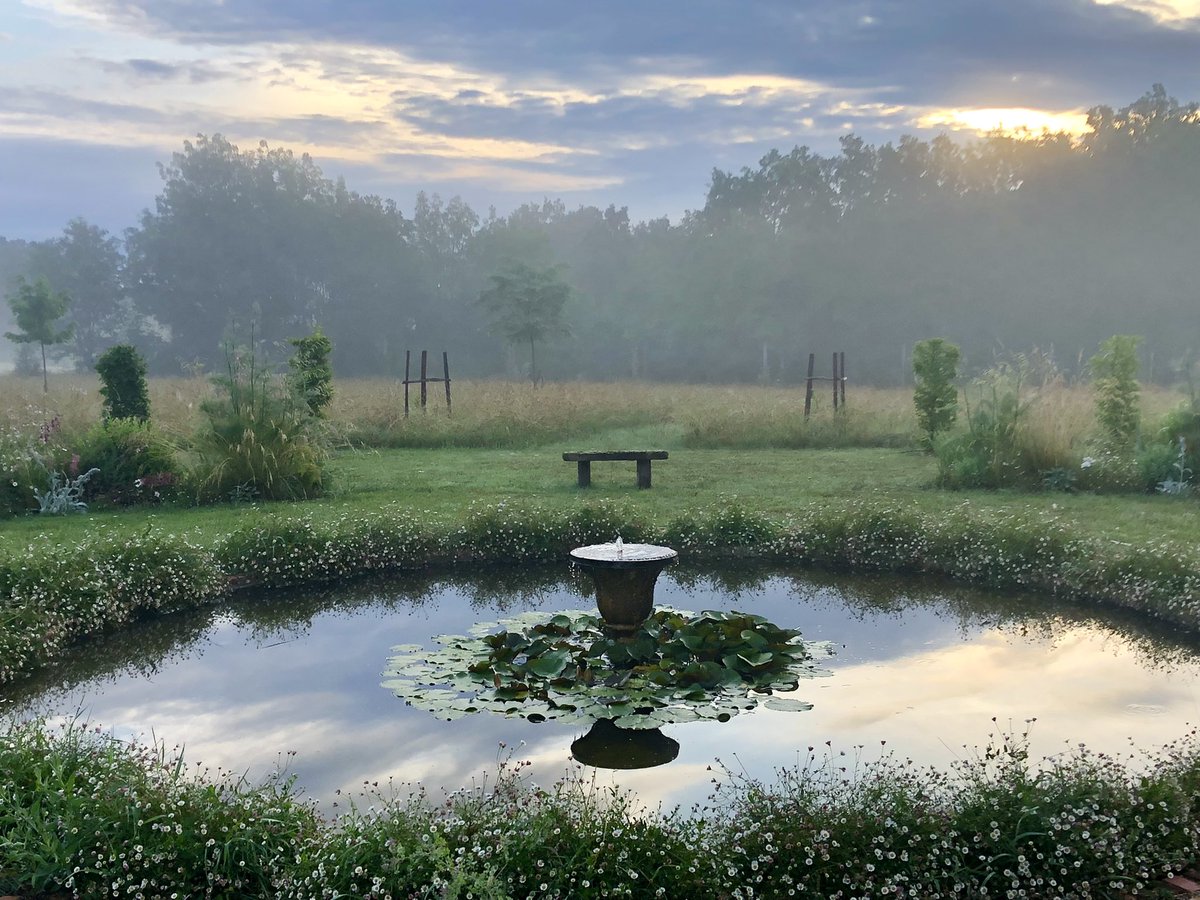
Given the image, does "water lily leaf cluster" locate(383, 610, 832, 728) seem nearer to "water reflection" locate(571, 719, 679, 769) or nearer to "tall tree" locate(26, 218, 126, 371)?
"water reflection" locate(571, 719, 679, 769)

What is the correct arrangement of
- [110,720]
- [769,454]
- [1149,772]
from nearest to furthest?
[1149,772]
[110,720]
[769,454]

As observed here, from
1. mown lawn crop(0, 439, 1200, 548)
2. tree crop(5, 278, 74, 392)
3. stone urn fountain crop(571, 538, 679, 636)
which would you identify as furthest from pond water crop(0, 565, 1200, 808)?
tree crop(5, 278, 74, 392)

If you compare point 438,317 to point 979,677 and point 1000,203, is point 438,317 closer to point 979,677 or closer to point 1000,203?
point 1000,203

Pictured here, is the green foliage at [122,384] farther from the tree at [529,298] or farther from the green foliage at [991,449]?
the tree at [529,298]

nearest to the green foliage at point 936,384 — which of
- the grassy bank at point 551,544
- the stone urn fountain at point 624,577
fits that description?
the grassy bank at point 551,544

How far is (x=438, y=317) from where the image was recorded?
2362 inches

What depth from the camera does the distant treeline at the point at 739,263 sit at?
4375cm

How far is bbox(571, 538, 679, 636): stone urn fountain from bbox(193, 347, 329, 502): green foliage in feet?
22.3

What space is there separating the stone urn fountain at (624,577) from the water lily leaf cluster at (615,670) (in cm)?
13

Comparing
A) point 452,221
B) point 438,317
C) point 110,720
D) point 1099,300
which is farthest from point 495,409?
point 452,221

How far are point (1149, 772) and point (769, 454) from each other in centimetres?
1206

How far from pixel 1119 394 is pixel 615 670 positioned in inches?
421

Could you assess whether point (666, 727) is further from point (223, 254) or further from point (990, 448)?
point (223, 254)

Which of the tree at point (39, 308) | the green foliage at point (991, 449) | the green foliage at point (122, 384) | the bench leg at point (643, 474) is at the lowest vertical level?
the bench leg at point (643, 474)
